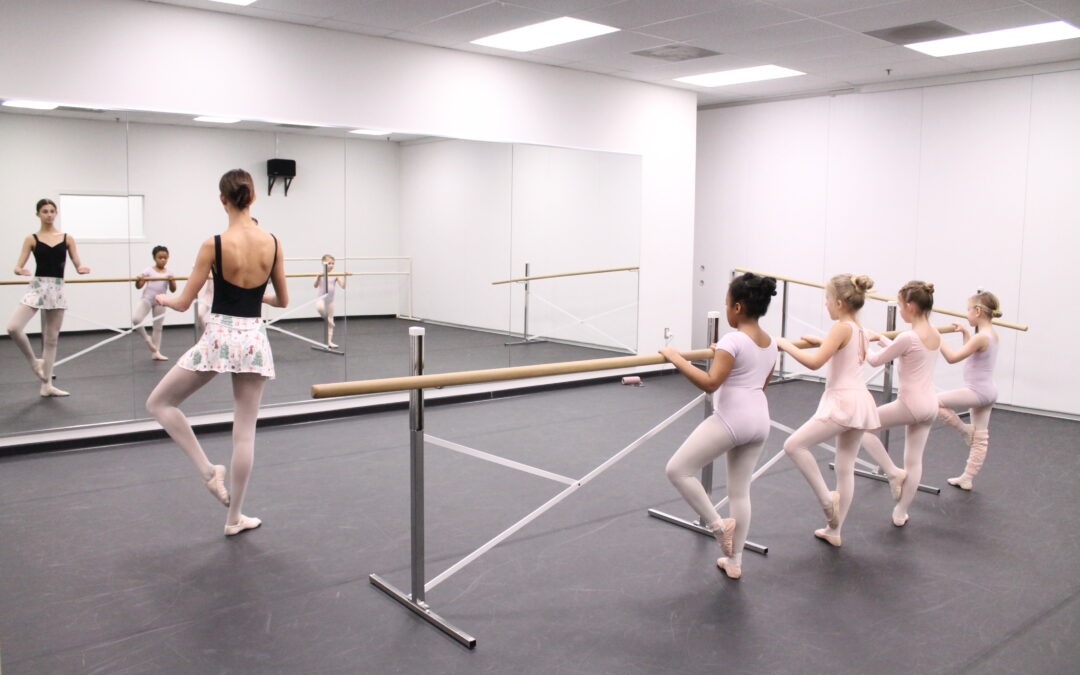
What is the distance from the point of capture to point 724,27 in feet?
20.8

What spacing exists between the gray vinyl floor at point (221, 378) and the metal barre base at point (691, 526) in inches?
124

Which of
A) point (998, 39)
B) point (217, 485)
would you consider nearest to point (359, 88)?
point (217, 485)

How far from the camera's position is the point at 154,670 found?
9.39 ft

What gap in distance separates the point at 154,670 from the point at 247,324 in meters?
1.62

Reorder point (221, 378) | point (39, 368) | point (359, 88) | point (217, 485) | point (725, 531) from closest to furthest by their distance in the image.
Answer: point (725, 531)
point (217, 485)
point (39, 368)
point (359, 88)
point (221, 378)

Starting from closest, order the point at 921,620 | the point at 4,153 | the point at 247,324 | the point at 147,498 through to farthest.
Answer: the point at 921,620 → the point at 247,324 → the point at 147,498 → the point at 4,153

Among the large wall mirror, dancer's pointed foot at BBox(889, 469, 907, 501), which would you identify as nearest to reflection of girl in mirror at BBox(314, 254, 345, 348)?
the large wall mirror

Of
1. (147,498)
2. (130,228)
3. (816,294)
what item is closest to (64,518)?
(147,498)

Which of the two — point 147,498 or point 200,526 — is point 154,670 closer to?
point 200,526

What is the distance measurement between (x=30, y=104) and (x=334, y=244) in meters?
2.36

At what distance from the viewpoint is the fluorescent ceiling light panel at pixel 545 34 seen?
21.0 ft

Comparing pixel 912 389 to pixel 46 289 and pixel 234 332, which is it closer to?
pixel 234 332

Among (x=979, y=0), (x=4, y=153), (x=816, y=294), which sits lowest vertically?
(x=816, y=294)

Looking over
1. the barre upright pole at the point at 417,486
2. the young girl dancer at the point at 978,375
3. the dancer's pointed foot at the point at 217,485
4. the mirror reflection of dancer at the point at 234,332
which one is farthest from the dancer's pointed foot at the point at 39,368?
the young girl dancer at the point at 978,375
